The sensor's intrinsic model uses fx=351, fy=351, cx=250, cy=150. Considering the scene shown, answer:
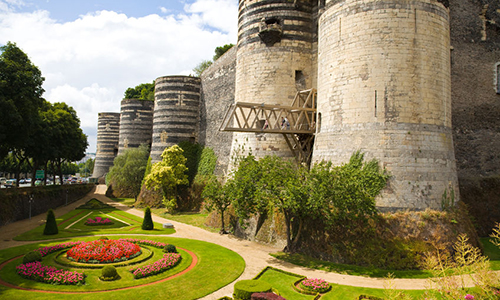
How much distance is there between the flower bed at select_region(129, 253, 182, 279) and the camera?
15.2 m

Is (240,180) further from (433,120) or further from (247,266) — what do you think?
(433,120)

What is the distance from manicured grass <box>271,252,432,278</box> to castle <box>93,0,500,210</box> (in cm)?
298

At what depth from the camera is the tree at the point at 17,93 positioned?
74.8 ft

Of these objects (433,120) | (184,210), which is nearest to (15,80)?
(184,210)

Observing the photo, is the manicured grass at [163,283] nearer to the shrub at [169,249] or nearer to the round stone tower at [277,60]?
the shrub at [169,249]

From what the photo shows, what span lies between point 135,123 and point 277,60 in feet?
108

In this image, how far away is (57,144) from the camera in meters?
37.4

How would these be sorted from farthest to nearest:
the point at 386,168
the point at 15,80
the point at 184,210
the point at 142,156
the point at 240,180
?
the point at 142,156 < the point at 184,210 < the point at 15,80 < the point at 240,180 < the point at 386,168

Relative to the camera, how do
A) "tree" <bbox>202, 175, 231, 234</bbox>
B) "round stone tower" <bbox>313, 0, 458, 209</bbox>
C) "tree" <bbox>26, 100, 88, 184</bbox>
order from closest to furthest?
"round stone tower" <bbox>313, 0, 458, 209</bbox>, "tree" <bbox>202, 175, 231, 234</bbox>, "tree" <bbox>26, 100, 88, 184</bbox>

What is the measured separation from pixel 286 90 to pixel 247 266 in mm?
12714

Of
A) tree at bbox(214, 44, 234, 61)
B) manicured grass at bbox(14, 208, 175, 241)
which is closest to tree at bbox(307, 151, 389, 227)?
manicured grass at bbox(14, 208, 175, 241)

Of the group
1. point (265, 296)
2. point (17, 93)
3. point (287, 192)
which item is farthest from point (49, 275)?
point (17, 93)

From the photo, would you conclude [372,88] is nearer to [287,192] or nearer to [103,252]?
[287,192]

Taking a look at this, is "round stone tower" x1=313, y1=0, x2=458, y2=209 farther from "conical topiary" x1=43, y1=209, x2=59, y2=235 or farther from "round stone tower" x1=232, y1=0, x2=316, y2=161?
"conical topiary" x1=43, y1=209, x2=59, y2=235
